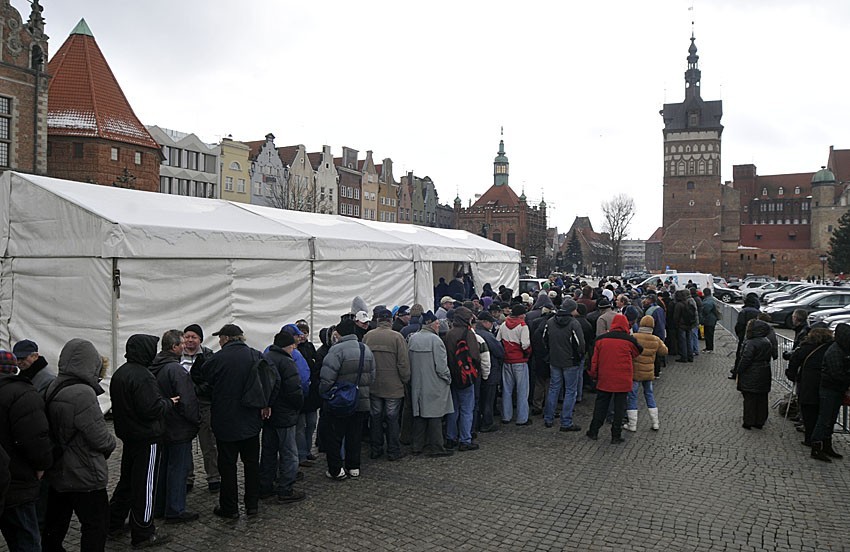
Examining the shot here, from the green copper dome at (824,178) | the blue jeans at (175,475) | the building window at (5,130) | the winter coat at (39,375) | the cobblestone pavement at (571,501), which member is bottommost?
the cobblestone pavement at (571,501)

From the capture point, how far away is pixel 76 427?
14.5 ft

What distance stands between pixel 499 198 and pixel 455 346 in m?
79.6

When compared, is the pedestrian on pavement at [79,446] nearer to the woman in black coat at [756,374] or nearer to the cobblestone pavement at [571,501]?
the cobblestone pavement at [571,501]

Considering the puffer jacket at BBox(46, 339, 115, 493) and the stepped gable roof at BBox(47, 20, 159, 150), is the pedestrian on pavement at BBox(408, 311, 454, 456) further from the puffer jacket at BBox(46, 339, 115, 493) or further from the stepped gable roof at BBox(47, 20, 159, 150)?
the stepped gable roof at BBox(47, 20, 159, 150)

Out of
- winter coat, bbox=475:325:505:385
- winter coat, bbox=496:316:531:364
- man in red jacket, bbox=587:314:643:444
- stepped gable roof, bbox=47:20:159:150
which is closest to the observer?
man in red jacket, bbox=587:314:643:444

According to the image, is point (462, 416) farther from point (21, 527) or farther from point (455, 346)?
point (21, 527)

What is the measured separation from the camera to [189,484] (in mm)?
6574

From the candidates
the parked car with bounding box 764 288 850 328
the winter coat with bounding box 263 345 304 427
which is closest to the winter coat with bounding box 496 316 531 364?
the winter coat with bounding box 263 345 304 427

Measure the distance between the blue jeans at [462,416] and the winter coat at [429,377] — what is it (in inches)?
15.2

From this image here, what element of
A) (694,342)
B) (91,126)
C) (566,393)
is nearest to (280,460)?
(566,393)

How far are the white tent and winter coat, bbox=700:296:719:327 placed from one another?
9.74m

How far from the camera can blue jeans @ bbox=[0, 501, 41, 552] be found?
4039 mm

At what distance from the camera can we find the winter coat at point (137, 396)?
16.5ft

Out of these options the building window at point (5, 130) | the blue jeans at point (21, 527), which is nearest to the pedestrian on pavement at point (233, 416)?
the blue jeans at point (21, 527)
